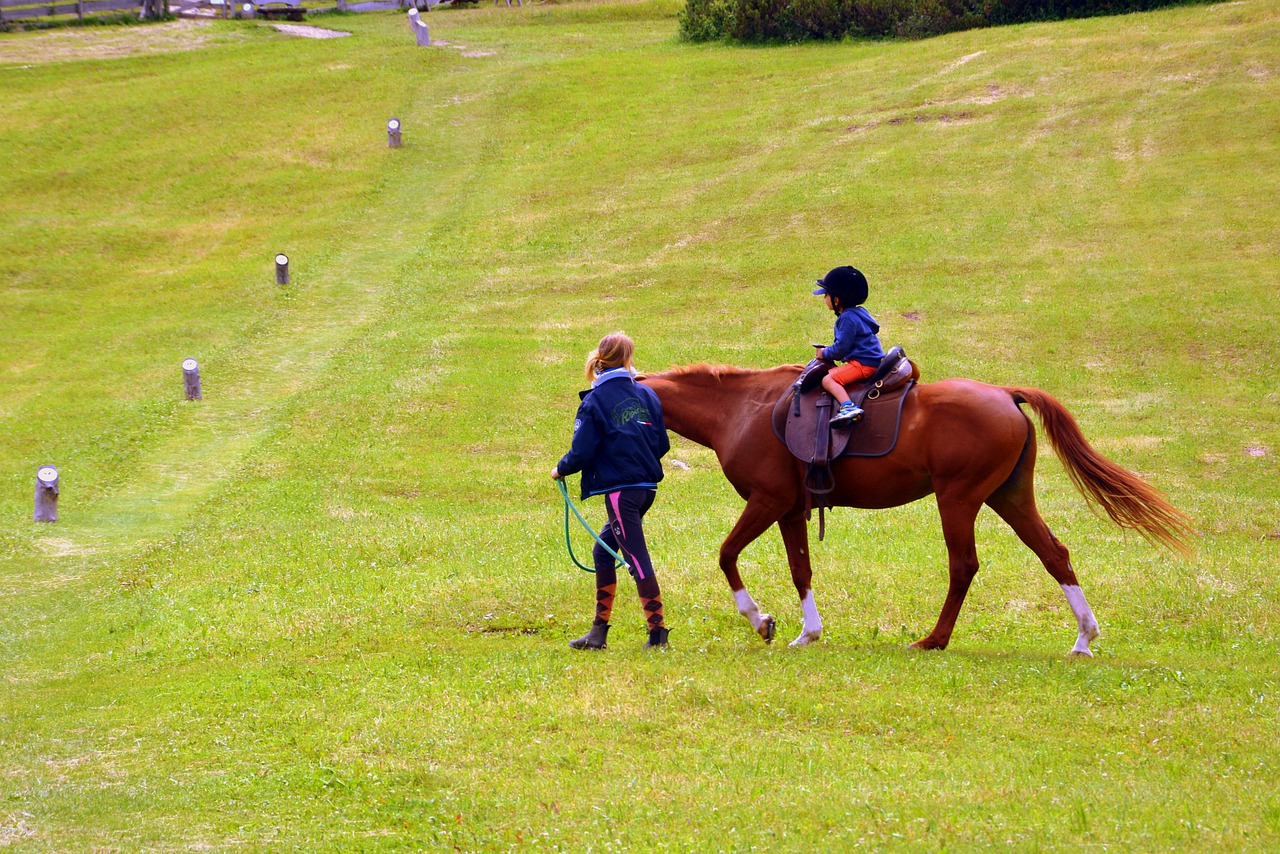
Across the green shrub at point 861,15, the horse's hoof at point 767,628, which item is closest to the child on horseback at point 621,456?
the horse's hoof at point 767,628

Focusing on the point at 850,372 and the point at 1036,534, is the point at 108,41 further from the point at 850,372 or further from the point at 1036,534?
the point at 1036,534

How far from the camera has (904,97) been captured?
3878 cm

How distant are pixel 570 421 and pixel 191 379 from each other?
7.75 metres

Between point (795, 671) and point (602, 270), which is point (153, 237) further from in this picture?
point (795, 671)

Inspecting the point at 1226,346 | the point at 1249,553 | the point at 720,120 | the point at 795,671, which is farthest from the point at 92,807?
the point at 720,120

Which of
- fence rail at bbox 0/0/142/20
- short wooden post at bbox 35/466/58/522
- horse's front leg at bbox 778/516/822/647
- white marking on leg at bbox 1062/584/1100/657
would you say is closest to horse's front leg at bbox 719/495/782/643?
horse's front leg at bbox 778/516/822/647

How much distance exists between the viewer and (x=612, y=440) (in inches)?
399

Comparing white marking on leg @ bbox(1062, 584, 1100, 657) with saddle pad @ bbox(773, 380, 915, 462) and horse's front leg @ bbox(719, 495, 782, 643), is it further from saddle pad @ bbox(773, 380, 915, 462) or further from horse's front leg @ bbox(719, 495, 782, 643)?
horse's front leg @ bbox(719, 495, 782, 643)

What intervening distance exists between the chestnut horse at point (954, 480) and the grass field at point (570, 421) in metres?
0.75

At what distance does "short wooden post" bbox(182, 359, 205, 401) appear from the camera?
76.7 ft

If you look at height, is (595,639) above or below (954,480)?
below

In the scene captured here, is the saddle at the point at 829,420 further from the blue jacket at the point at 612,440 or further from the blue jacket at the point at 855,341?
the blue jacket at the point at 612,440

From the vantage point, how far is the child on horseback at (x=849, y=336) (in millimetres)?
10703

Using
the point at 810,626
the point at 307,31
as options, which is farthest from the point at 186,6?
the point at 810,626
